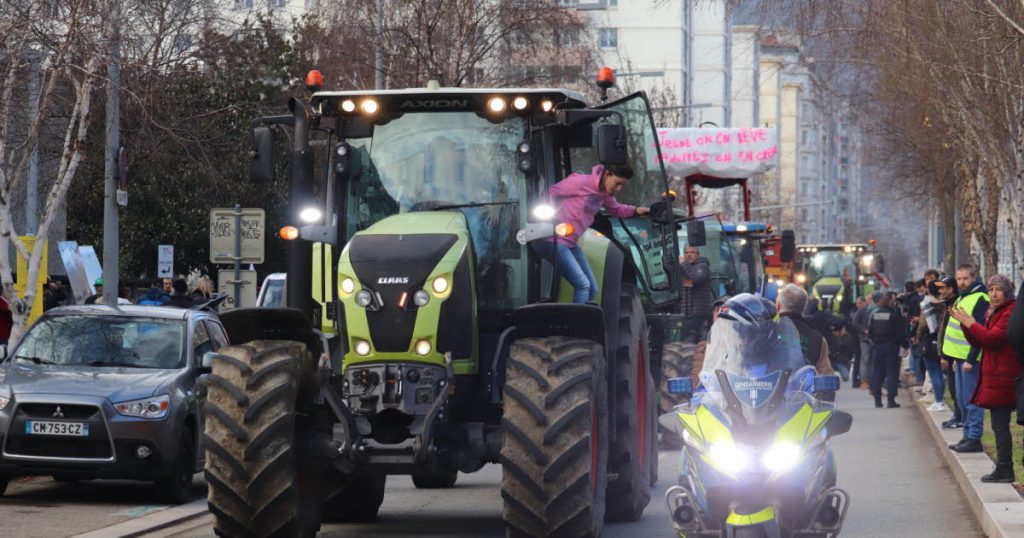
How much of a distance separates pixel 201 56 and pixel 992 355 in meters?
9.35

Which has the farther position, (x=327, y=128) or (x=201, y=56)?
(x=201, y=56)

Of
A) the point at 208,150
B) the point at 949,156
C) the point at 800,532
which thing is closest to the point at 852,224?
the point at 949,156

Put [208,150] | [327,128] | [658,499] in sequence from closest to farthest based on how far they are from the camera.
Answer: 1. [327,128]
2. [658,499]
3. [208,150]

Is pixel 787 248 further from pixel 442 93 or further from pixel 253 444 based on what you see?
pixel 253 444

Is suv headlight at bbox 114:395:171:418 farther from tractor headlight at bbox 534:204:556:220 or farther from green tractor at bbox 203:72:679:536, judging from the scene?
tractor headlight at bbox 534:204:556:220

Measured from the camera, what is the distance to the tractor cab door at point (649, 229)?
15.5 m

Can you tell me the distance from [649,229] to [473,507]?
333 centimetres

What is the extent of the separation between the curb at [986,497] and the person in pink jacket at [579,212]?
3.16 meters

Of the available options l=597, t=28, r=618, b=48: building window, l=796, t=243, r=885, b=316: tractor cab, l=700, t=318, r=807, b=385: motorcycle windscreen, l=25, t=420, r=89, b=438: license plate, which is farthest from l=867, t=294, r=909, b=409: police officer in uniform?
l=597, t=28, r=618, b=48: building window

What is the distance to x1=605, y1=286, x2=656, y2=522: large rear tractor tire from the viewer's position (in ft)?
40.4

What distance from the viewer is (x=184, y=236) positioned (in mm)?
42000

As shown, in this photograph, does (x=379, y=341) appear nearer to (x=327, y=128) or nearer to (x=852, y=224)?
(x=327, y=128)

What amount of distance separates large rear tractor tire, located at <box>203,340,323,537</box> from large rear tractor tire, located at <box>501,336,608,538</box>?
1.27 metres

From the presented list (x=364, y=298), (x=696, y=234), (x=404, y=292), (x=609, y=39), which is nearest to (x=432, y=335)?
Answer: (x=404, y=292)
